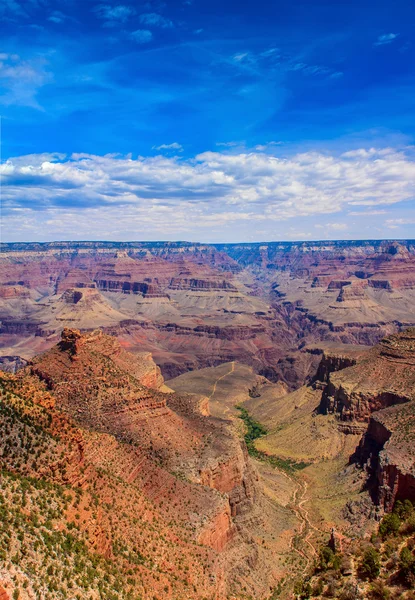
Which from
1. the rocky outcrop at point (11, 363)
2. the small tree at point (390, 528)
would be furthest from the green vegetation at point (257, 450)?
the rocky outcrop at point (11, 363)

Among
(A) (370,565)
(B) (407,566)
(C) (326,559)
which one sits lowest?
(C) (326,559)

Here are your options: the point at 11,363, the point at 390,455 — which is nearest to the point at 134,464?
the point at 390,455

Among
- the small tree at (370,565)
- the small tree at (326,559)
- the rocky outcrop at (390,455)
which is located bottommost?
the rocky outcrop at (390,455)

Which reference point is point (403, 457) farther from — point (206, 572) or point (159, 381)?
point (159, 381)

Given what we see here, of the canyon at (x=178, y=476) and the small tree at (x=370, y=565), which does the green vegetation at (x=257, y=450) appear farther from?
Answer: the small tree at (x=370, y=565)

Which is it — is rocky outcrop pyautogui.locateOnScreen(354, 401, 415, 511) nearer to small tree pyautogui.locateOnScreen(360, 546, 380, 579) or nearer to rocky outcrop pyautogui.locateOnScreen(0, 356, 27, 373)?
small tree pyautogui.locateOnScreen(360, 546, 380, 579)

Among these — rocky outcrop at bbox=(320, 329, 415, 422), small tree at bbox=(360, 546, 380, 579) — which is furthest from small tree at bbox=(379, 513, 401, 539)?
rocky outcrop at bbox=(320, 329, 415, 422)

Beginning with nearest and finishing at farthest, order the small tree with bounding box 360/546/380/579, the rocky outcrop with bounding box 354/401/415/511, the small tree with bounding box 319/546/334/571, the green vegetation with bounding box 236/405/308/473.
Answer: the small tree with bounding box 360/546/380/579 → the small tree with bounding box 319/546/334/571 → the rocky outcrop with bounding box 354/401/415/511 → the green vegetation with bounding box 236/405/308/473

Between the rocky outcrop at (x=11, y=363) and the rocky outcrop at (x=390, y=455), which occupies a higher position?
the rocky outcrop at (x=390, y=455)

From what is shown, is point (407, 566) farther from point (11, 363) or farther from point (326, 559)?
point (11, 363)
